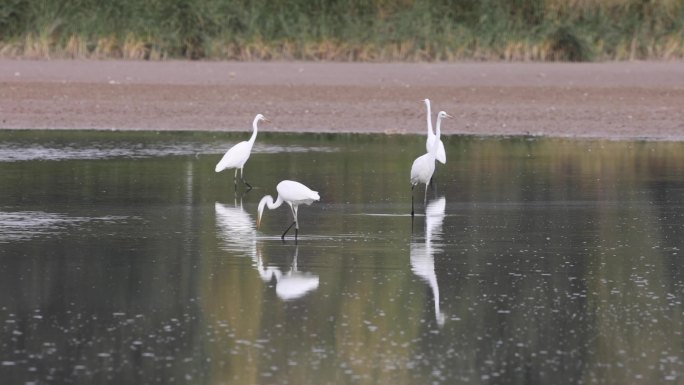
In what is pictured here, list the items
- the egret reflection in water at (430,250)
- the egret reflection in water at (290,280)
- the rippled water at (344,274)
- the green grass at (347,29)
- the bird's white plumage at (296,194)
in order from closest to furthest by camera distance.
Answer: the rippled water at (344,274), the egret reflection in water at (290,280), the egret reflection in water at (430,250), the bird's white plumage at (296,194), the green grass at (347,29)

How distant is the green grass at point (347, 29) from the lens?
32031mm

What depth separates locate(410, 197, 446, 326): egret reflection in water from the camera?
31.7 ft

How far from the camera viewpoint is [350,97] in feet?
83.4

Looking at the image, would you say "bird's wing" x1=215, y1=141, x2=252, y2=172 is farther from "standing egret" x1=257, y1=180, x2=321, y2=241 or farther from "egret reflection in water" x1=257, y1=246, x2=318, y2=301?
"egret reflection in water" x1=257, y1=246, x2=318, y2=301

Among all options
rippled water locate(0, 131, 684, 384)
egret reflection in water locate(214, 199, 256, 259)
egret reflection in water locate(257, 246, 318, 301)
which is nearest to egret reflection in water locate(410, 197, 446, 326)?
rippled water locate(0, 131, 684, 384)

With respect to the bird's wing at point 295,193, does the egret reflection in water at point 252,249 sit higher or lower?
lower

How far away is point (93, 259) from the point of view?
10.7m

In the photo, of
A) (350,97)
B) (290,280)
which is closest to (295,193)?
(290,280)

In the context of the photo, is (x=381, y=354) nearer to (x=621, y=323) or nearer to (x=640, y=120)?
(x=621, y=323)

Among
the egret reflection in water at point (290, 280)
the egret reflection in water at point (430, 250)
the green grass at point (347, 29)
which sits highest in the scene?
the green grass at point (347, 29)

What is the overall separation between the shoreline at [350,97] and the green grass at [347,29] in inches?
40.1

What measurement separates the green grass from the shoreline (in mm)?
1017

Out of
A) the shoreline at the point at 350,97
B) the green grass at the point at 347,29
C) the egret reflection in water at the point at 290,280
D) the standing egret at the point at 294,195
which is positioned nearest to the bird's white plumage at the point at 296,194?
the standing egret at the point at 294,195

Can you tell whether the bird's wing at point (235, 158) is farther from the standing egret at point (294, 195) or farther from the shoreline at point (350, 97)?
the shoreline at point (350, 97)
